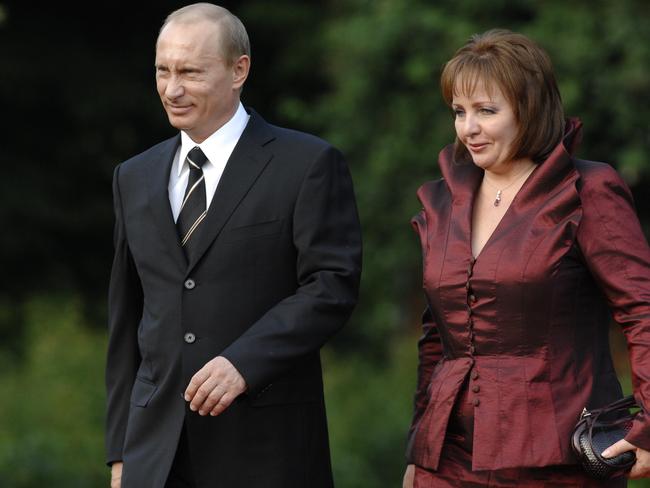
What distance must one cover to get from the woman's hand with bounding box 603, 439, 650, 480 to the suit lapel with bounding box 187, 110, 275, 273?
1.30 metres

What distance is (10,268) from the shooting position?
1623cm

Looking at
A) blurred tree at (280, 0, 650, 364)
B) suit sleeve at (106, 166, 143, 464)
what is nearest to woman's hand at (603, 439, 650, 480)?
suit sleeve at (106, 166, 143, 464)

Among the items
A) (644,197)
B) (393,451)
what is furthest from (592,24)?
(393,451)

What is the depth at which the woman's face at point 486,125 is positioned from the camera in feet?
13.2

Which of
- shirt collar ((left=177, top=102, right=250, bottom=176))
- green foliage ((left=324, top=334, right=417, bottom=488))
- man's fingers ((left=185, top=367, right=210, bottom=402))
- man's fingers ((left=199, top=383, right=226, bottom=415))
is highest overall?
shirt collar ((left=177, top=102, right=250, bottom=176))

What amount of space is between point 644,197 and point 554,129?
21.0 feet

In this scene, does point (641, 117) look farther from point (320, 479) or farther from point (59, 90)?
point (59, 90)

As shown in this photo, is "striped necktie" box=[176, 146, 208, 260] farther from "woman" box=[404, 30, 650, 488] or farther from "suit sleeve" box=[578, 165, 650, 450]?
"suit sleeve" box=[578, 165, 650, 450]

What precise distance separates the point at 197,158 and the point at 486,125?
942mm

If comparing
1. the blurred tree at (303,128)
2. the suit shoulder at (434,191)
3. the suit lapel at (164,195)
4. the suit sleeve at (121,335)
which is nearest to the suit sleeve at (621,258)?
the suit shoulder at (434,191)

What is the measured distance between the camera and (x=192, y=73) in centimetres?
431

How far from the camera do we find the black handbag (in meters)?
3.82

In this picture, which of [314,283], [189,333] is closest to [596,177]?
[314,283]

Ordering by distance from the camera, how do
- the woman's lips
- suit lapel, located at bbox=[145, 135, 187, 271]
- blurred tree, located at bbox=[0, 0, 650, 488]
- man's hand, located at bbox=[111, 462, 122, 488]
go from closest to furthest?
the woman's lips → suit lapel, located at bbox=[145, 135, 187, 271] → man's hand, located at bbox=[111, 462, 122, 488] → blurred tree, located at bbox=[0, 0, 650, 488]
